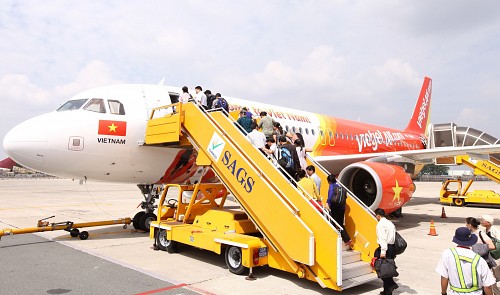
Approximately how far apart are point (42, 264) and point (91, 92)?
414cm

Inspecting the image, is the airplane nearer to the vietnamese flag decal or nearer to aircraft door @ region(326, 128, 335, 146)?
the vietnamese flag decal

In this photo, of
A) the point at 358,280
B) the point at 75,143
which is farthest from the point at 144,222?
the point at 358,280

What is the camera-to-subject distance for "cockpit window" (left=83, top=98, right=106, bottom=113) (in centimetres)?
869

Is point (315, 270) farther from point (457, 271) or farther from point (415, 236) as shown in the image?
point (415, 236)

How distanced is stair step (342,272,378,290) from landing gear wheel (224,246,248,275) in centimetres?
166

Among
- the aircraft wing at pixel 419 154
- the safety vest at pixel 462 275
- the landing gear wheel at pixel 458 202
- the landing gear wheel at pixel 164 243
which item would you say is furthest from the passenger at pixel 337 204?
the landing gear wheel at pixel 458 202

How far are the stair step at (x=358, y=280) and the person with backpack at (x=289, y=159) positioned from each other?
2.08 metres

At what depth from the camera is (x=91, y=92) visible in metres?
9.13

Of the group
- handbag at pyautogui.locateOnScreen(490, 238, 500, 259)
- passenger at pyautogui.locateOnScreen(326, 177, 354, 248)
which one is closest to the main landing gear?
passenger at pyautogui.locateOnScreen(326, 177, 354, 248)

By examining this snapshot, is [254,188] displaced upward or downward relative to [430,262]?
upward

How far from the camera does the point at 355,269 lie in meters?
5.82

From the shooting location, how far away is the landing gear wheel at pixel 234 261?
6184 mm

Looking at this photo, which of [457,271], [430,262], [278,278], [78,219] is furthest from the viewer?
[78,219]

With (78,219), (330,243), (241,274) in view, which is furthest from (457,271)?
(78,219)
